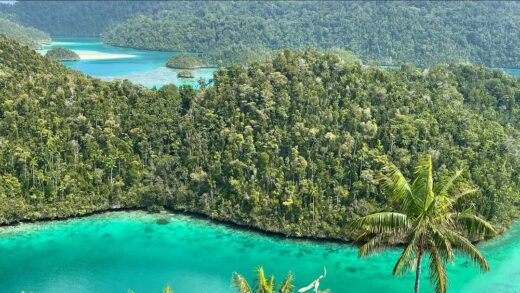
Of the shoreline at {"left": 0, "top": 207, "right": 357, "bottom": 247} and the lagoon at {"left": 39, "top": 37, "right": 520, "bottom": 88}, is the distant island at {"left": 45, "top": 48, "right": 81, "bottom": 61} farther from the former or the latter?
the shoreline at {"left": 0, "top": 207, "right": 357, "bottom": 247}

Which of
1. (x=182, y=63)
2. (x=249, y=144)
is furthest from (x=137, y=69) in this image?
(x=249, y=144)

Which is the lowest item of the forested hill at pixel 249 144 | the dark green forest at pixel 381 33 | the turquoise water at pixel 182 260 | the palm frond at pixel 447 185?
the turquoise water at pixel 182 260

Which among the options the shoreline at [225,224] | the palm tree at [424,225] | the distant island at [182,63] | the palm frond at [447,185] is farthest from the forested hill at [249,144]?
the distant island at [182,63]

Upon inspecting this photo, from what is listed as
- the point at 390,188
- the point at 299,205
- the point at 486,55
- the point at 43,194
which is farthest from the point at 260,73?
the point at 486,55

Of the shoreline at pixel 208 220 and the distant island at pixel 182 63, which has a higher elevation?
the distant island at pixel 182 63

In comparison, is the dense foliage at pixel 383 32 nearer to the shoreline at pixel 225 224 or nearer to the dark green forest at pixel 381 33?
the dark green forest at pixel 381 33

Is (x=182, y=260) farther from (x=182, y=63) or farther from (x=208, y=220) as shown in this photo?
(x=182, y=63)

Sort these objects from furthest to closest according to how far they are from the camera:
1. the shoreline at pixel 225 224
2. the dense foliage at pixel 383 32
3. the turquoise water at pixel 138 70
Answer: the dense foliage at pixel 383 32 → the turquoise water at pixel 138 70 → the shoreline at pixel 225 224

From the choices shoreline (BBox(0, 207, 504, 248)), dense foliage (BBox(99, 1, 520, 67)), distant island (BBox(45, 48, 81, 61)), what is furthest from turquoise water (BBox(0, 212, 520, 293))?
distant island (BBox(45, 48, 81, 61))
